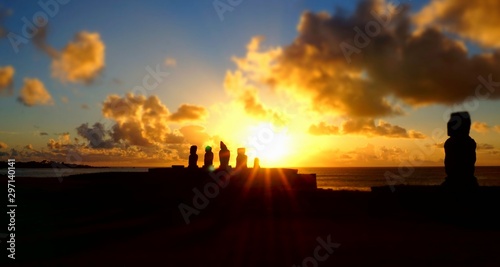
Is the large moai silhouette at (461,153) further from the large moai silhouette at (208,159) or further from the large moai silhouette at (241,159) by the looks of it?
the large moai silhouette at (208,159)

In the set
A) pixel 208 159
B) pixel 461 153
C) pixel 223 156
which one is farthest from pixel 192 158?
pixel 461 153

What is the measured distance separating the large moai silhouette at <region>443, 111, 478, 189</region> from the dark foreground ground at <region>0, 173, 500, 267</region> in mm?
743

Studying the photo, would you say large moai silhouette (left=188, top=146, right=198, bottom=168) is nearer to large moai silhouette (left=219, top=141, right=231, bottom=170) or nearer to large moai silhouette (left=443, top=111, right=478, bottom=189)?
large moai silhouette (left=219, top=141, right=231, bottom=170)

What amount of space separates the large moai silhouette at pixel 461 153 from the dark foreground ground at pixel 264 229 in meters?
0.74

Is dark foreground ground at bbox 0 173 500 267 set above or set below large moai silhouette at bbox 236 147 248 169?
below

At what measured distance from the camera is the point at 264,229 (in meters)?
14.3

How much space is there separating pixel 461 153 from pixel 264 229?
360 inches

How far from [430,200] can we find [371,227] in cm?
354

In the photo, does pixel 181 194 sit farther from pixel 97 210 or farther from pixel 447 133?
pixel 447 133

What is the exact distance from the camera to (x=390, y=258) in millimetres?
9859

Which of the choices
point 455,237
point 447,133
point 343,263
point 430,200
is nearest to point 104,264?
point 343,263

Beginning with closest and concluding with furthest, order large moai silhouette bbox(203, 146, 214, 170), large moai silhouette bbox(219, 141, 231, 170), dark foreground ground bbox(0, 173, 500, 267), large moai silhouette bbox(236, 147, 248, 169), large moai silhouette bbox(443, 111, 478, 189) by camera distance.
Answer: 1. dark foreground ground bbox(0, 173, 500, 267)
2. large moai silhouette bbox(443, 111, 478, 189)
3. large moai silhouette bbox(219, 141, 231, 170)
4. large moai silhouette bbox(203, 146, 214, 170)
5. large moai silhouette bbox(236, 147, 248, 169)

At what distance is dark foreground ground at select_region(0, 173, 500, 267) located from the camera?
33.5 ft

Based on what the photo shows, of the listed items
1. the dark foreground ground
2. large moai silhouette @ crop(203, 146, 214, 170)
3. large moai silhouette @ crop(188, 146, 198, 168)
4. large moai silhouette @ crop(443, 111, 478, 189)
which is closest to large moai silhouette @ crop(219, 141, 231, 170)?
large moai silhouette @ crop(203, 146, 214, 170)
